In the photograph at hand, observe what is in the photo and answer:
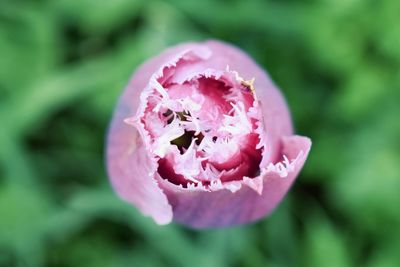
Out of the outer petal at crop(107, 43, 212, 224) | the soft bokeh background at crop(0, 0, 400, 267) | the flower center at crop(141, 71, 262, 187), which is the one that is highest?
the flower center at crop(141, 71, 262, 187)

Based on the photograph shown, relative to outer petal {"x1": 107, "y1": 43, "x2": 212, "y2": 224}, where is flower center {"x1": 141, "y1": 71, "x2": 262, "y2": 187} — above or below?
above

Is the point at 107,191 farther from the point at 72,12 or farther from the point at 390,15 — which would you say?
the point at 390,15

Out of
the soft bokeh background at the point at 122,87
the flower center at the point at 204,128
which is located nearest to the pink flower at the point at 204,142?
the flower center at the point at 204,128

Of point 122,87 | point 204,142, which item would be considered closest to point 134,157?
point 204,142

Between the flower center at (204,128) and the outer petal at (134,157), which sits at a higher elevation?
the flower center at (204,128)

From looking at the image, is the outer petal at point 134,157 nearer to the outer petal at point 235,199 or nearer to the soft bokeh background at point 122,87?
the outer petal at point 235,199

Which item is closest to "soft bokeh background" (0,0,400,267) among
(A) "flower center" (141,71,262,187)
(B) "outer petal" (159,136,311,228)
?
(B) "outer petal" (159,136,311,228)

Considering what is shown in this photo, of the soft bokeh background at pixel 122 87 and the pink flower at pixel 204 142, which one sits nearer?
the pink flower at pixel 204 142

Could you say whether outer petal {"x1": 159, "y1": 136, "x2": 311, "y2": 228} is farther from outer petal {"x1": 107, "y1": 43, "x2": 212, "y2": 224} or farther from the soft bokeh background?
the soft bokeh background
